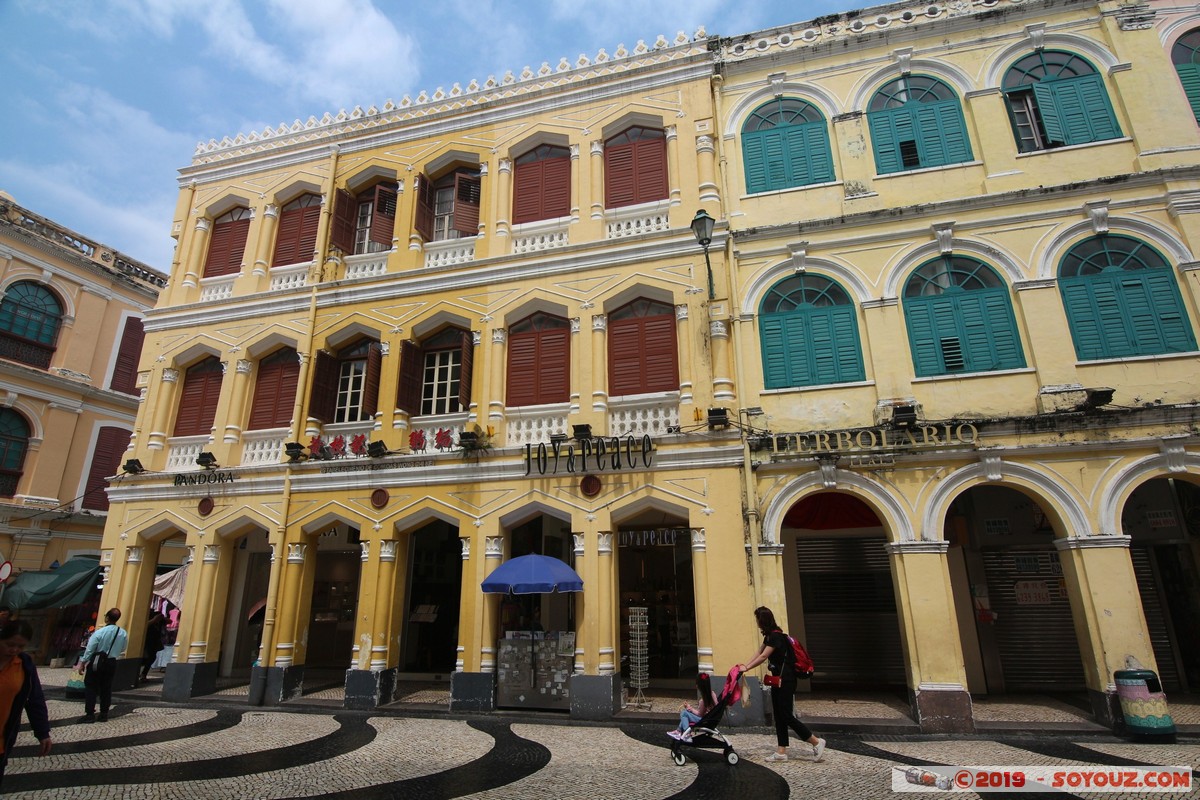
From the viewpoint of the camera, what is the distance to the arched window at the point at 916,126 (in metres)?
12.5

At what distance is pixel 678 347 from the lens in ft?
41.4

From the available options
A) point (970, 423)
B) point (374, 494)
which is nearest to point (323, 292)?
point (374, 494)

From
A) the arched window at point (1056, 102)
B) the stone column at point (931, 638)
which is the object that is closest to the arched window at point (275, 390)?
the stone column at point (931, 638)

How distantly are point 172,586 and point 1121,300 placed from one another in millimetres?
23075

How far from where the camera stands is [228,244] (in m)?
16.7

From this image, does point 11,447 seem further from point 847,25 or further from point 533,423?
point 847,25

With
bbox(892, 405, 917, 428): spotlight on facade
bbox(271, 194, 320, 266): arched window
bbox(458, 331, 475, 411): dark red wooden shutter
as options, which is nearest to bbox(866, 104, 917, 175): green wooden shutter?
bbox(892, 405, 917, 428): spotlight on facade

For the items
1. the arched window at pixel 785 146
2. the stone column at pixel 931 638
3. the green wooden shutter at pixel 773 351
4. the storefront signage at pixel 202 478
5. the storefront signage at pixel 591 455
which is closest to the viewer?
the stone column at pixel 931 638

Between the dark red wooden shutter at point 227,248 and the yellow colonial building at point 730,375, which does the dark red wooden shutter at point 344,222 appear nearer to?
the yellow colonial building at point 730,375

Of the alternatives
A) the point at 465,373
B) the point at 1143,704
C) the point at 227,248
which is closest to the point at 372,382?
the point at 465,373

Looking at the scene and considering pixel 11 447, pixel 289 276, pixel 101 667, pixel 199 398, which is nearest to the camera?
pixel 101 667

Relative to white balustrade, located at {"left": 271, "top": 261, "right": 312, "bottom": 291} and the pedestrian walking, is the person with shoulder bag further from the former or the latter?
white balustrade, located at {"left": 271, "top": 261, "right": 312, "bottom": 291}

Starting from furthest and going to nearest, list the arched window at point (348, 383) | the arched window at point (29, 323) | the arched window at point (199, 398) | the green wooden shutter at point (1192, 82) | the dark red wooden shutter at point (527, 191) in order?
the arched window at point (29, 323) → the arched window at point (199, 398) → the dark red wooden shutter at point (527, 191) → the arched window at point (348, 383) → the green wooden shutter at point (1192, 82)

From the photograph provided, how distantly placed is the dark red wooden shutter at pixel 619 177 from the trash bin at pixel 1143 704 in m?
11.9
